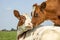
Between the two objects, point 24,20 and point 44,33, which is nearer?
point 44,33

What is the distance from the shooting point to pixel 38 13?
7867mm

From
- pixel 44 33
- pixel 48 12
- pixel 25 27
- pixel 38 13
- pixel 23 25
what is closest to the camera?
pixel 44 33

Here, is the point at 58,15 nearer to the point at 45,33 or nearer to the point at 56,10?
the point at 56,10

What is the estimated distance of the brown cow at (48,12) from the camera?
7.52 m

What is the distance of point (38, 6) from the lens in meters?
7.43

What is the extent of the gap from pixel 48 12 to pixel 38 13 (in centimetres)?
121

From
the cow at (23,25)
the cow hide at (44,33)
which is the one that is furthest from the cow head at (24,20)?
the cow hide at (44,33)

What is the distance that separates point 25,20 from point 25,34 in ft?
1.18

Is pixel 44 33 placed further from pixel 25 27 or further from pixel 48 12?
pixel 48 12

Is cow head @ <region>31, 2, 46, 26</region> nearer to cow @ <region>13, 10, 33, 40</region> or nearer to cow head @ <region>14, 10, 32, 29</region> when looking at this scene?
cow head @ <region>14, 10, 32, 29</region>

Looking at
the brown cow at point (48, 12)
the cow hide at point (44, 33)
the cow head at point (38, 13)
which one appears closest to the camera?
the cow hide at point (44, 33)

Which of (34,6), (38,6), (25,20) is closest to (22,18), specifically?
(25,20)

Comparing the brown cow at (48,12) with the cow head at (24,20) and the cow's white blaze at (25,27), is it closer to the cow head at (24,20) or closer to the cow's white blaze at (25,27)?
the cow head at (24,20)

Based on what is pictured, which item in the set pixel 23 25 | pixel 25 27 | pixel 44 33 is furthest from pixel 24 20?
pixel 44 33
